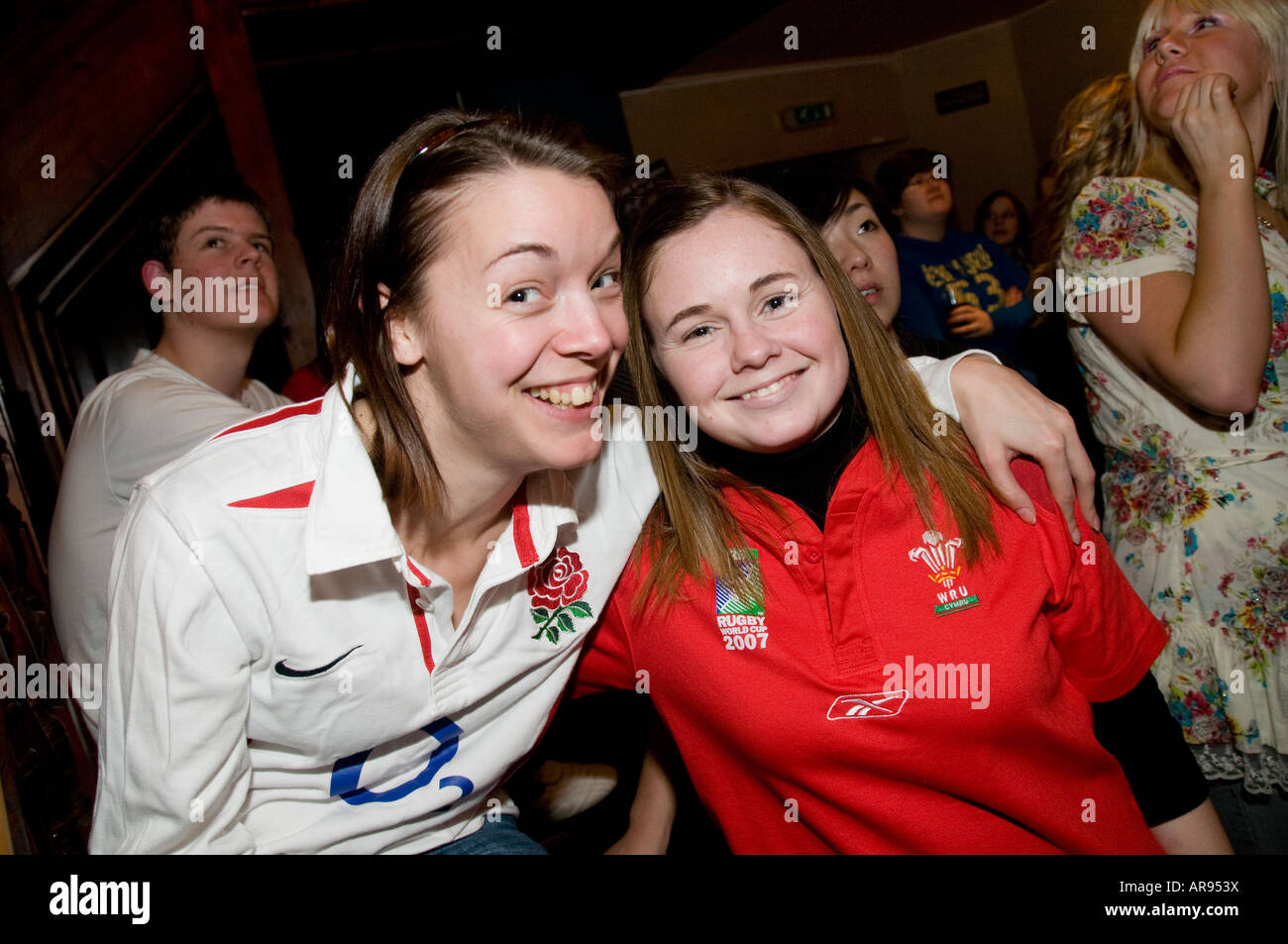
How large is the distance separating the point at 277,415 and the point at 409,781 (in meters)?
0.61

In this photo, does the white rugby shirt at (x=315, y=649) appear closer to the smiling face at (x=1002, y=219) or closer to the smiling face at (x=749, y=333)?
the smiling face at (x=749, y=333)

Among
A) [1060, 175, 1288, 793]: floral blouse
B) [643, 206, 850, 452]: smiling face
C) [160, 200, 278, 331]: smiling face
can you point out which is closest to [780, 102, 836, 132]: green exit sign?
[160, 200, 278, 331]: smiling face

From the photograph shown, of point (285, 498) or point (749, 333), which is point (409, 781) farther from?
point (749, 333)

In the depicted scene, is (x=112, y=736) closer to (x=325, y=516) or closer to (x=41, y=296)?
(x=325, y=516)

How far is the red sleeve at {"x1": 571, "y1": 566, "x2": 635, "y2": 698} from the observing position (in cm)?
145

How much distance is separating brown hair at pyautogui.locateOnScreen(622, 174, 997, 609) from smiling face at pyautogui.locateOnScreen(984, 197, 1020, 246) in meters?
4.54

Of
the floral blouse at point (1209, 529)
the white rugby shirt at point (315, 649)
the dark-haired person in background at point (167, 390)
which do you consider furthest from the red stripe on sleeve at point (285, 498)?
the floral blouse at point (1209, 529)

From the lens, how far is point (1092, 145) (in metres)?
1.74

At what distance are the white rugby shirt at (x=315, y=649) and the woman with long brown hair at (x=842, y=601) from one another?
0.54 feet

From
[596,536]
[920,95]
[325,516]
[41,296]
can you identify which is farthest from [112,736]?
[920,95]
